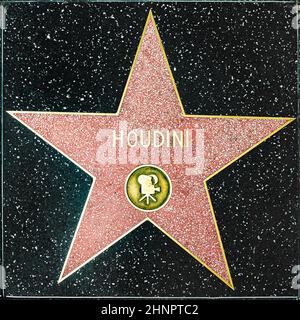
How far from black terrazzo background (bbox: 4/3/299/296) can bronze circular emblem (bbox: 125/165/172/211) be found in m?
0.07

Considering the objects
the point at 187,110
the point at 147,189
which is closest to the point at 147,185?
the point at 147,189

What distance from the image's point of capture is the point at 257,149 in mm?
1399

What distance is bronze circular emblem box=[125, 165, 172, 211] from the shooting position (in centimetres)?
137

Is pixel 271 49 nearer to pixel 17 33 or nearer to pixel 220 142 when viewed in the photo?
pixel 220 142

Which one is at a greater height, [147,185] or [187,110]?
[187,110]

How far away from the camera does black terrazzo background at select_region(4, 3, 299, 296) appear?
1.38 metres

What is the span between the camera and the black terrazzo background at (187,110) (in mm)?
1385

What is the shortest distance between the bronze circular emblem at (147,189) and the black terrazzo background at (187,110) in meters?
0.07

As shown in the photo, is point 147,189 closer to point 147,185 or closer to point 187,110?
point 147,185

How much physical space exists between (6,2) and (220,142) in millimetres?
797

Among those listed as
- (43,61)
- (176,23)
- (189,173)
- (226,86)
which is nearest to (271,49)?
(226,86)

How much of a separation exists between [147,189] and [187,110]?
0.27m

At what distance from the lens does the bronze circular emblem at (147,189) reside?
1366 millimetres

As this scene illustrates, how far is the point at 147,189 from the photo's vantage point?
4.50 ft
